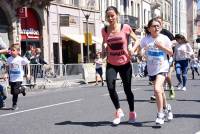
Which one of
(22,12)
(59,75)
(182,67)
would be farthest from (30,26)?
(182,67)

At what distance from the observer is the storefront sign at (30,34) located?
31.5 meters

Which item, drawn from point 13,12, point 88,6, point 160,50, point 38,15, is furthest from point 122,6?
point 160,50

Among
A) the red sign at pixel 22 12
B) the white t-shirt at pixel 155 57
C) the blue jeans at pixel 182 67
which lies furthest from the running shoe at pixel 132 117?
the red sign at pixel 22 12

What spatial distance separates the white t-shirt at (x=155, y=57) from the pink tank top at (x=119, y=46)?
1.33ft

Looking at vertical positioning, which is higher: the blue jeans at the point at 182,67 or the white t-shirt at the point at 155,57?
the white t-shirt at the point at 155,57

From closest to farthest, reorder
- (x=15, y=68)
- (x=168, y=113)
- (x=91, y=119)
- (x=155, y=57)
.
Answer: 1. (x=155, y=57)
2. (x=168, y=113)
3. (x=91, y=119)
4. (x=15, y=68)

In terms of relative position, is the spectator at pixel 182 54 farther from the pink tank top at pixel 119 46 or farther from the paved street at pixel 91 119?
the pink tank top at pixel 119 46

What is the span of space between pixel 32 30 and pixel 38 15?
1013mm

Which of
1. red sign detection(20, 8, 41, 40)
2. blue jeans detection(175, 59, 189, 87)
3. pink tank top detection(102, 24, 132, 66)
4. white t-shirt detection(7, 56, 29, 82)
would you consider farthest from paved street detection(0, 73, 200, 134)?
red sign detection(20, 8, 41, 40)

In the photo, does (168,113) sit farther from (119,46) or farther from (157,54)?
(119,46)

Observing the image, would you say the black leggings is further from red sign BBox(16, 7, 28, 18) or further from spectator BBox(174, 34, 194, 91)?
red sign BBox(16, 7, 28, 18)

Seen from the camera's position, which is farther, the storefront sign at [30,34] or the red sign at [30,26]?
the red sign at [30,26]

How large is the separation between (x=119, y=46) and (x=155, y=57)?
64cm

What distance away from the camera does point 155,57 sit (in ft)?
28.6
